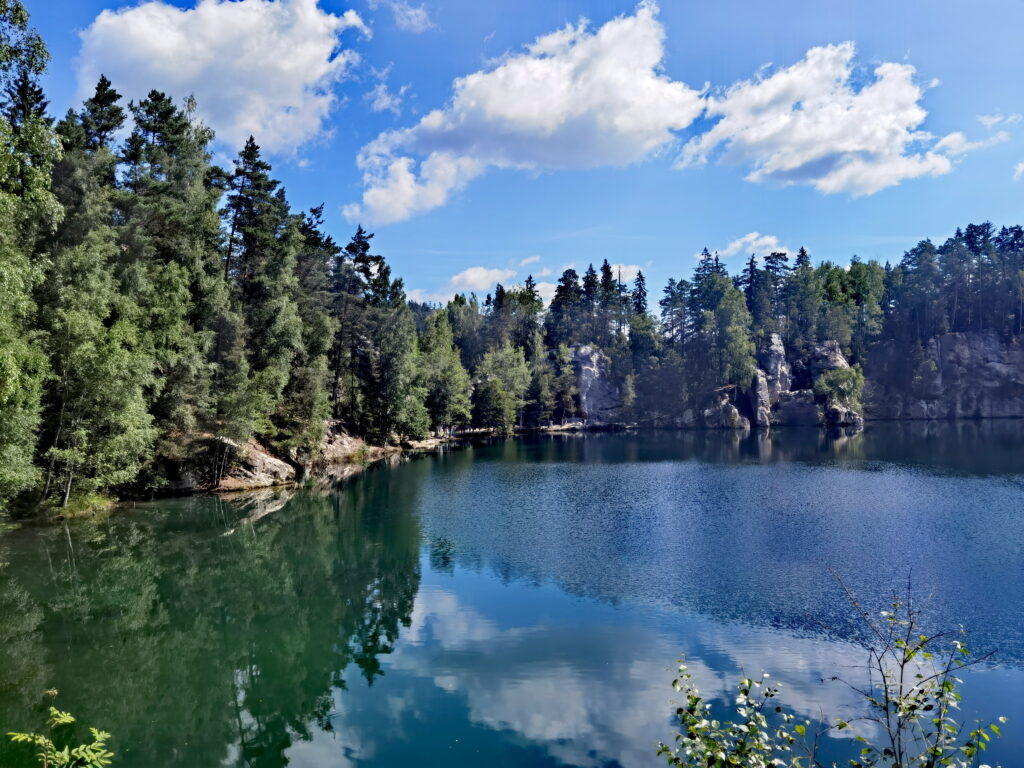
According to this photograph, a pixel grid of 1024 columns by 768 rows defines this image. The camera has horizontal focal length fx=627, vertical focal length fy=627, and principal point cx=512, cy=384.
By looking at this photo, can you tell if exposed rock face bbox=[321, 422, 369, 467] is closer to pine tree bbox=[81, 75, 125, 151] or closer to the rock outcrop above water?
pine tree bbox=[81, 75, 125, 151]

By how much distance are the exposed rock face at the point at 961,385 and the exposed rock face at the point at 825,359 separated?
10743 millimetres

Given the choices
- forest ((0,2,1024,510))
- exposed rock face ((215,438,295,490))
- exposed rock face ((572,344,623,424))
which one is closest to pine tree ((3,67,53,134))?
forest ((0,2,1024,510))

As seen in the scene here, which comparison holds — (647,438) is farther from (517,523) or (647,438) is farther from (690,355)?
(517,523)

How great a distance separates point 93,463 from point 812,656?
1456 inches

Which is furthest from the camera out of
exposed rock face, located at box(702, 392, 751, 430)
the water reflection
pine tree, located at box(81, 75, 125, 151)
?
exposed rock face, located at box(702, 392, 751, 430)

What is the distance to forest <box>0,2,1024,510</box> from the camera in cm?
2858

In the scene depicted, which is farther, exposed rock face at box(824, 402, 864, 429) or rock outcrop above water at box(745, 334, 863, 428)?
rock outcrop above water at box(745, 334, 863, 428)

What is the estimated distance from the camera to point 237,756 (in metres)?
14.5

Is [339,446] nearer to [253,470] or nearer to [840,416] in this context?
[253,470]

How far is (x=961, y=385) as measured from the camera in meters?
113

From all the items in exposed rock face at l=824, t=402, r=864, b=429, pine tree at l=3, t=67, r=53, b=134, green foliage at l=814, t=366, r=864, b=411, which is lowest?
exposed rock face at l=824, t=402, r=864, b=429

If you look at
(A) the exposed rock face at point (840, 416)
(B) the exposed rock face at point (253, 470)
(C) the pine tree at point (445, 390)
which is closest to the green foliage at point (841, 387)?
(A) the exposed rock face at point (840, 416)

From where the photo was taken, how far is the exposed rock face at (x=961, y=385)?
110750mm

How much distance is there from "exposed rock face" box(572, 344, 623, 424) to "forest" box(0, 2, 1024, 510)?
2.77 meters
